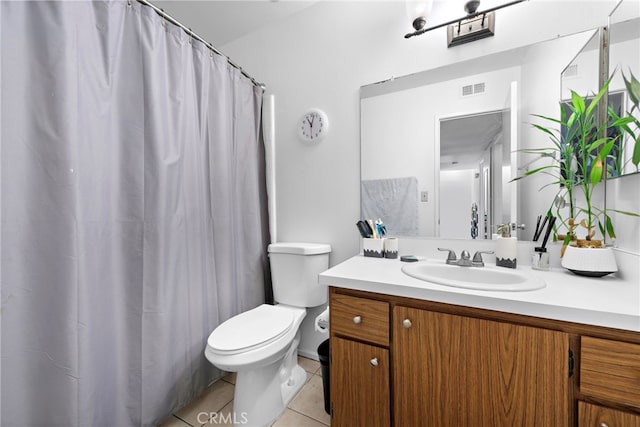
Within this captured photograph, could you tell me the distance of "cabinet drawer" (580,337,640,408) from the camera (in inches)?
24.2

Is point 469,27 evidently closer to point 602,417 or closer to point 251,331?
point 602,417

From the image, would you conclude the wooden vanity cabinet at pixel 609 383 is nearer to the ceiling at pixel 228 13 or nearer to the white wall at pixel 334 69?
the white wall at pixel 334 69

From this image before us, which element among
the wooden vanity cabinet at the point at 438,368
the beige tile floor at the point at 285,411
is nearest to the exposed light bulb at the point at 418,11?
the wooden vanity cabinet at the point at 438,368

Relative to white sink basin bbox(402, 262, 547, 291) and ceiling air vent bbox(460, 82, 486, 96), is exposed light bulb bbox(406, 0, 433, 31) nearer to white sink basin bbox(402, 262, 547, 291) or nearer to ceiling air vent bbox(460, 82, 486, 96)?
ceiling air vent bbox(460, 82, 486, 96)

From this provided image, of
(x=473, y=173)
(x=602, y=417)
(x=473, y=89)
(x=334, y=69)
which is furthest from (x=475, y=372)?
(x=334, y=69)

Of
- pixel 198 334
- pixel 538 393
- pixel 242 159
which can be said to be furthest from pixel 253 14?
pixel 538 393

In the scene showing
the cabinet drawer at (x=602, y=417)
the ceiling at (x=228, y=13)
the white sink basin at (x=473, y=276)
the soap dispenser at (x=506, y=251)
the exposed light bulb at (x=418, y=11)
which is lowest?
the cabinet drawer at (x=602, y=417)

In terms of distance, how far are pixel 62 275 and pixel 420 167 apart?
1.60 meters

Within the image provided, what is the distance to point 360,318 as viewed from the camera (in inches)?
37.6

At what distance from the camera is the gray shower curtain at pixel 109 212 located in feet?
2.65

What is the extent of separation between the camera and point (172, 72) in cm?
123

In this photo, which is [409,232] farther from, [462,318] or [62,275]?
[62,275]

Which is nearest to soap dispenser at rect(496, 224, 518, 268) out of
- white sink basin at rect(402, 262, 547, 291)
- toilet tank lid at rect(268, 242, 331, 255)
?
white sink basin at rect(402, 262, 547, 291)

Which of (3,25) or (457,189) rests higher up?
(3,25)
